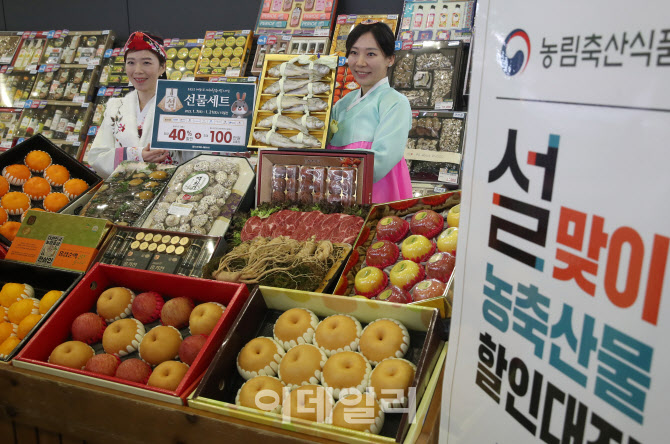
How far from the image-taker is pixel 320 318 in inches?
66.9

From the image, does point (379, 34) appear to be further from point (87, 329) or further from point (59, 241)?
point (87, 329)

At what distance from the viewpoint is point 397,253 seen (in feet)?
6.58

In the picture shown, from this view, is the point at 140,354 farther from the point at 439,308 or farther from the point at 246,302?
the point at 439,308

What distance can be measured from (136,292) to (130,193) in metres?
0.92

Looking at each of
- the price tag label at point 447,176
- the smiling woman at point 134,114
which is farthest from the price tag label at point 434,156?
the smiling woman at point 134,114

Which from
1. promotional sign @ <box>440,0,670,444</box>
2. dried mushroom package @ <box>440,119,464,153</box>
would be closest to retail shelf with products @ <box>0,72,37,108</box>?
dried mushroom package @ <box>440,119,464,153</box>

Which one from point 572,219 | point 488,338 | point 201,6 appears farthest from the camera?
point 201,6

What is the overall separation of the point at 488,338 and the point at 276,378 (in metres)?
0.88

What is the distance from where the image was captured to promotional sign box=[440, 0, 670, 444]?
49cm

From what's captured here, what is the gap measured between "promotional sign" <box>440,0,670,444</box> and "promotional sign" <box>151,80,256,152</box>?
2.22m

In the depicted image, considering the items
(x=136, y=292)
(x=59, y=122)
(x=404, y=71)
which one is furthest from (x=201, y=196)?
(x=59, y=122)

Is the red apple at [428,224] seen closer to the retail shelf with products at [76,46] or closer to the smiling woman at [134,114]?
the smiling woman at [134,114]

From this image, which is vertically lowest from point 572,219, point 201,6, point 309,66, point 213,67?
point 572,219

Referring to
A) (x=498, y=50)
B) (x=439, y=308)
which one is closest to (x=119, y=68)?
(x=439, y=308)
